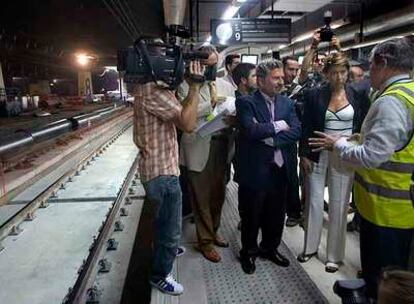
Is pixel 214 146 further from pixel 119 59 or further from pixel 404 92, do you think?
pixel 404 92

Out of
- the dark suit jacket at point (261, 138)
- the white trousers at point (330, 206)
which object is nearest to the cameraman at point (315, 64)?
the dark suit jacket at point (261, 138)

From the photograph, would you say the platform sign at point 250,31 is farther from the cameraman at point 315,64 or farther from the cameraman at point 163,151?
the cameraman at point 163,151

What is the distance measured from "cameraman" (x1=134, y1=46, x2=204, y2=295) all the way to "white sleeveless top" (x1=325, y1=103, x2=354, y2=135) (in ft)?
3.61

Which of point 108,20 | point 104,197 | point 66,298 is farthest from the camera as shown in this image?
point 108,20

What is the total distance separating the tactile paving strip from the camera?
2580 millimetres

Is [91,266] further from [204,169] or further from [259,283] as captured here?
[259,283]

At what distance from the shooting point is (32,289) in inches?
112

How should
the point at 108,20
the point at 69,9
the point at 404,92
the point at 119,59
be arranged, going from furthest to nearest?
1. the point at 108,20
2. the point at 69,9
3. the point at 119,59
4. the point at 404,92

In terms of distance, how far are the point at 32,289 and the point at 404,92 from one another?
2674 millimetres

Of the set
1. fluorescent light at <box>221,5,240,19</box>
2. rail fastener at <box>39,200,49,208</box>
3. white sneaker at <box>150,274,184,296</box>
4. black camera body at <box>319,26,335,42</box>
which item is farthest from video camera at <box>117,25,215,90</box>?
fluorescent light at <box>221,5,240,19</box>

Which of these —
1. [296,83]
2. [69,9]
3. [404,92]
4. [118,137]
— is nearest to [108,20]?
[69,9]

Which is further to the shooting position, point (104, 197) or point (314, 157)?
point (104, 197)

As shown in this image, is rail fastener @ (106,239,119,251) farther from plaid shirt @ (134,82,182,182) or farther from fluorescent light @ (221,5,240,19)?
fluorescent light @ (221,5,240,19)

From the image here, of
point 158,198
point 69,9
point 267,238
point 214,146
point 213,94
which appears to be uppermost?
point 69,9
